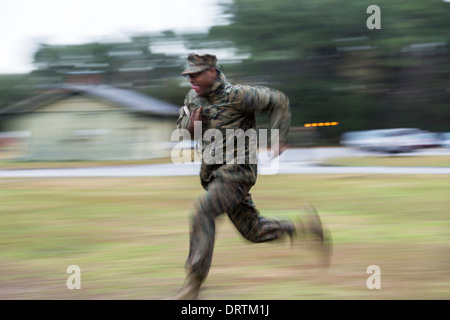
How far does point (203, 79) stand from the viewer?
494 centimetres

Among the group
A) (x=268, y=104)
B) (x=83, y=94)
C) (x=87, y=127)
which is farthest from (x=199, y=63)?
(x=83, y=94)

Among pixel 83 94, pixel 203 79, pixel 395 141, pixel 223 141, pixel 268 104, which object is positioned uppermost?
pixel 83 94

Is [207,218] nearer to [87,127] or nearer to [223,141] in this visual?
[223,141]

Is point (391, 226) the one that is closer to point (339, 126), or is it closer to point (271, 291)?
point (271, 291)

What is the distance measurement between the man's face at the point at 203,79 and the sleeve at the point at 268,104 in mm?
221

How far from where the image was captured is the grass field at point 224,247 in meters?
5.43

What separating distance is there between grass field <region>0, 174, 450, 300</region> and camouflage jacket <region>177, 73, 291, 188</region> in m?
1.09

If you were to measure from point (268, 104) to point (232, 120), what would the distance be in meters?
0.32

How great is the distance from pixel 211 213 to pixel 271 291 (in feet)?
3.18

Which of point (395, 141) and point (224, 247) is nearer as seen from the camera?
point (224, 247)

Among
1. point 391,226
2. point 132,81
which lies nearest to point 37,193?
point 391,226

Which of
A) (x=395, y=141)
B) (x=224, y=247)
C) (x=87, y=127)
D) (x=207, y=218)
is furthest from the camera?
(x=87, y=127)

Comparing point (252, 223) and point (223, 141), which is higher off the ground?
point (223, 141)

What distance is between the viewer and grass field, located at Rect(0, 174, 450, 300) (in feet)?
17.8
